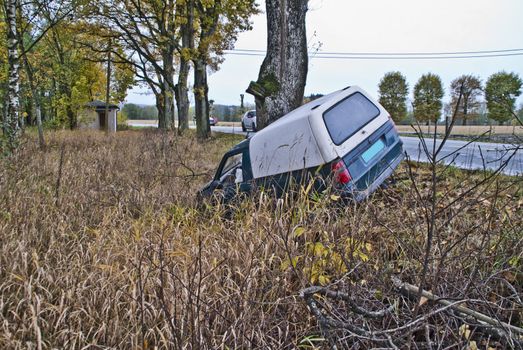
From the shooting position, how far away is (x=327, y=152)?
145 inches

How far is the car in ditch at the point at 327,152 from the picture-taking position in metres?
3.67

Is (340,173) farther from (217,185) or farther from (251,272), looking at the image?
(217,185)

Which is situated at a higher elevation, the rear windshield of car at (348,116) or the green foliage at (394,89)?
the green foliage at (394,89)

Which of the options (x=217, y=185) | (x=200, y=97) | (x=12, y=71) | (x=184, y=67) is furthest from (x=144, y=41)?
(x=217, y=185)

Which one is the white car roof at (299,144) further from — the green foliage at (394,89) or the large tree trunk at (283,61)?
the green foliage at (394,89)

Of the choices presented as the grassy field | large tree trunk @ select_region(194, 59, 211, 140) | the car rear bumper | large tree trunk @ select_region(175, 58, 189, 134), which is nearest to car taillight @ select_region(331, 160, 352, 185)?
the car rear bumper

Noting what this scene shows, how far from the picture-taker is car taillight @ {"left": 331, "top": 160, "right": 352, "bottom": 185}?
3582 millimetres

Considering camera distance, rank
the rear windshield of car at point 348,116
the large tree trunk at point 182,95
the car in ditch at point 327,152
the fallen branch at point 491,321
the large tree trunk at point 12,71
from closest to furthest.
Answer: the fallen branch at point 491,321, the car in ditch at point 327,152, the rear windshield of car at point 348,116, the large tree trunk at point 12,71, the large tree trunk at point 182,95

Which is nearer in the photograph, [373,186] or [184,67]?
[373,186]

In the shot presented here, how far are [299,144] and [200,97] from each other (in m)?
14.3

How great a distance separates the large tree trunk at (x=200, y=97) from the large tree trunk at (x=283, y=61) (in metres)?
9.96

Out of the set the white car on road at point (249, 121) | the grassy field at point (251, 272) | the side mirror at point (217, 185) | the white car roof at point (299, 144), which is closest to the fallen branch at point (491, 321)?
the grassy field at point (251, 272)

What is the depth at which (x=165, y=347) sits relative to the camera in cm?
208

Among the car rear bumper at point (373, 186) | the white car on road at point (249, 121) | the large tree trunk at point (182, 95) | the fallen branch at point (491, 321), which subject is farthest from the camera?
the white car on road at point (249, 121)
